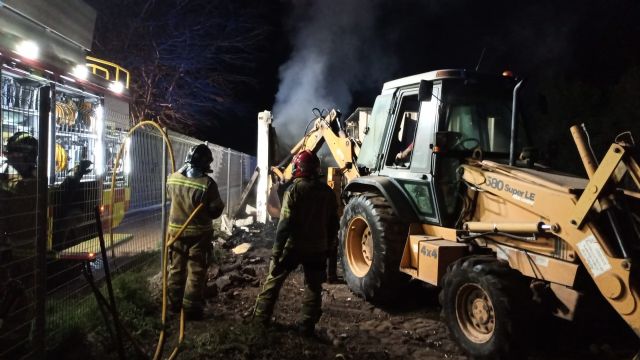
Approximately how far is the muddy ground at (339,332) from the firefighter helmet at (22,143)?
2.03 metres

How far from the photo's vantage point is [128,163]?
615 cm

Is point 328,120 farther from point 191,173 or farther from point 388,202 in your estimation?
point 191,173

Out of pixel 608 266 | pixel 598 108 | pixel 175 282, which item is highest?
pixel 598 108

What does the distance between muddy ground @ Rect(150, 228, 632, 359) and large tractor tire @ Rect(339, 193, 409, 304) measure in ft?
0.95

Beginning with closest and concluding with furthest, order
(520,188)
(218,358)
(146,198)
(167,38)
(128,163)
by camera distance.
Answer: (218,358) → (520,188) → (128,163) → (146,198) → (167,38)

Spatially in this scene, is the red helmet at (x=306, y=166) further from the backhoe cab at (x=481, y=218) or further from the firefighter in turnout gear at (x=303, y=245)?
the backhoe cab at (x=481, y=218)

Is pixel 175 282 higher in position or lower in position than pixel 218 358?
higher

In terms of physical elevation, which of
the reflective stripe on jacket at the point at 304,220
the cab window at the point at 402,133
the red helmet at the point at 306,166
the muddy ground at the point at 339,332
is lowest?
the muddy ground at the point at 339,332

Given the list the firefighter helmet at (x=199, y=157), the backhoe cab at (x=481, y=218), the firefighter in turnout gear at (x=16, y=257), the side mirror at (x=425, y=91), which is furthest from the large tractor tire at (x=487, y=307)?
the firefighter in turnout gear at (x=16, y=257)

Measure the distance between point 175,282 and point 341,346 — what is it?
1815 mm

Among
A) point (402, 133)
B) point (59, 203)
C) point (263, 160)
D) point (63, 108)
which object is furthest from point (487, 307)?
point (263, 160)

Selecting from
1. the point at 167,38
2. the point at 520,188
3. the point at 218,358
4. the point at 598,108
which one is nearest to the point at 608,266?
the point at 520,188

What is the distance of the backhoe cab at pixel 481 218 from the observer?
12.3ft

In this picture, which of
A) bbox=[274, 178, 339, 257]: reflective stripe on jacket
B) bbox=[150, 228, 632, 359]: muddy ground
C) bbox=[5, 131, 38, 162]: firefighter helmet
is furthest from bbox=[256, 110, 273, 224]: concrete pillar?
bbox=[5, 131, 38, 162]: firefighter helmet
